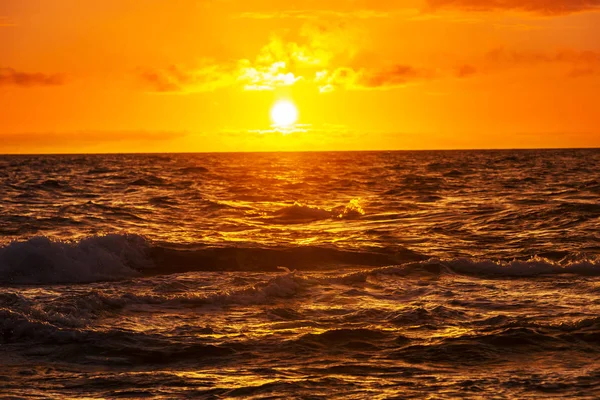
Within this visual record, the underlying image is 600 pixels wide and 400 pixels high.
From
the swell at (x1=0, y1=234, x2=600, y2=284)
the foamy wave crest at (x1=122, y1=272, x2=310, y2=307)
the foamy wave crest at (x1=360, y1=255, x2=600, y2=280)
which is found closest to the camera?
the foamy wave crest at (x1=122, y1=272, x2=310, y2=307)

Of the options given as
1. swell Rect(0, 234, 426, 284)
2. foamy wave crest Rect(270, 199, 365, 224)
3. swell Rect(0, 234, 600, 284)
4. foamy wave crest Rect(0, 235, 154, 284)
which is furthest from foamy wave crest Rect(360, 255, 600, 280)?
foamy wave crest Rect(270, 199, 365, 224)

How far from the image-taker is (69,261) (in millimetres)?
18281

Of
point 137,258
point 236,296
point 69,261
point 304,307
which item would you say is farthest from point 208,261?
point 304,307

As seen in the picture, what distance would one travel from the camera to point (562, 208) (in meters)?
29.5

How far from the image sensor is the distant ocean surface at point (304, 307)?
9406mm

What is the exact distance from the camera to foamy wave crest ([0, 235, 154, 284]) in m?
17.2

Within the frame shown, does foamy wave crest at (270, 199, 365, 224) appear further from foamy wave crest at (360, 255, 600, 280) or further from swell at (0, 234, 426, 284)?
foamy wave crest at (360, 255, 600, 280)

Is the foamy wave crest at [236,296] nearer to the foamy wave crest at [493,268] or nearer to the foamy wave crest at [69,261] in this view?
the foamy wave crest at [493,268]

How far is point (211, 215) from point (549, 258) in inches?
607

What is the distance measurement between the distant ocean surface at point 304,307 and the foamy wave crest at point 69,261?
0.18 ft

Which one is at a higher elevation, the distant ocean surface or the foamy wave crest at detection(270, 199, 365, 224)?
the foamy wave crest at detection(270, 199, 365, 224)

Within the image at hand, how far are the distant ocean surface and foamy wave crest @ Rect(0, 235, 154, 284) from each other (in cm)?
5

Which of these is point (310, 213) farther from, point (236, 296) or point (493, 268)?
point (236, 296)

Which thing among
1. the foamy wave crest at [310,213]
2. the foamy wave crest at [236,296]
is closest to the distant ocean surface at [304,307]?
the foamy wave crest at [236,296]
